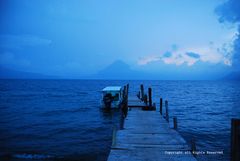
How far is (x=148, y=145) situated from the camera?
30.3ft

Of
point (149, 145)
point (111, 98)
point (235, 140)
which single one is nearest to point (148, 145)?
point (149, 145)

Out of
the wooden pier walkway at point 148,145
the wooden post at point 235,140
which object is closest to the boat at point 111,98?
the wooden pier walkway at point 148,145

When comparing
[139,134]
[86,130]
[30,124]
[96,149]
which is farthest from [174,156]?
[30,124]

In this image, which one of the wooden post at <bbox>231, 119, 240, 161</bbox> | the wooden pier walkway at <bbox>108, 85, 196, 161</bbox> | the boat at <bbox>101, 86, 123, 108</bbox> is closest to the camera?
the wooden post at <bbox>231, 119, 240, 161</bbox>

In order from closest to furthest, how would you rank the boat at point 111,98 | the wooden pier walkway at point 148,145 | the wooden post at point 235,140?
1. the wooden post at point 235,140
2. the wooden pier walkway at point 148,145
3. the boat at point 111,98

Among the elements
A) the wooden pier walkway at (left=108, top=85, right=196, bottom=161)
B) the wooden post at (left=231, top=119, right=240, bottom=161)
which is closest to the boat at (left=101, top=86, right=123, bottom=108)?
the wooden pier walkway at (left=108, top=85, right=196, bottom=161)

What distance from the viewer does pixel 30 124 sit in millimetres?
20297

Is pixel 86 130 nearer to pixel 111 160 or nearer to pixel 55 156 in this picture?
pixel 55 156

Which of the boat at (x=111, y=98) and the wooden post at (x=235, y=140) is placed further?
the boat at (x=111, y=98)

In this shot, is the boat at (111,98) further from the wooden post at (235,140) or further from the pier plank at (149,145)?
the wooden post at (235,140)

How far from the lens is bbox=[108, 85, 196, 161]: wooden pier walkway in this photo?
7910 mm

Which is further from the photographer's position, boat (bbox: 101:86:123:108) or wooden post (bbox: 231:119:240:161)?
boat (bbox: 101:86:123:108)

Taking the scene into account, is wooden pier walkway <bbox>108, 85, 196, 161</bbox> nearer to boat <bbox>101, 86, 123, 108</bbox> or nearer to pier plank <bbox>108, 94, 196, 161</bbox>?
pier plank <bbox>108, 94, 196, 161</bbox>

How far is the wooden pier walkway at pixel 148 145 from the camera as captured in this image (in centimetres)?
791
